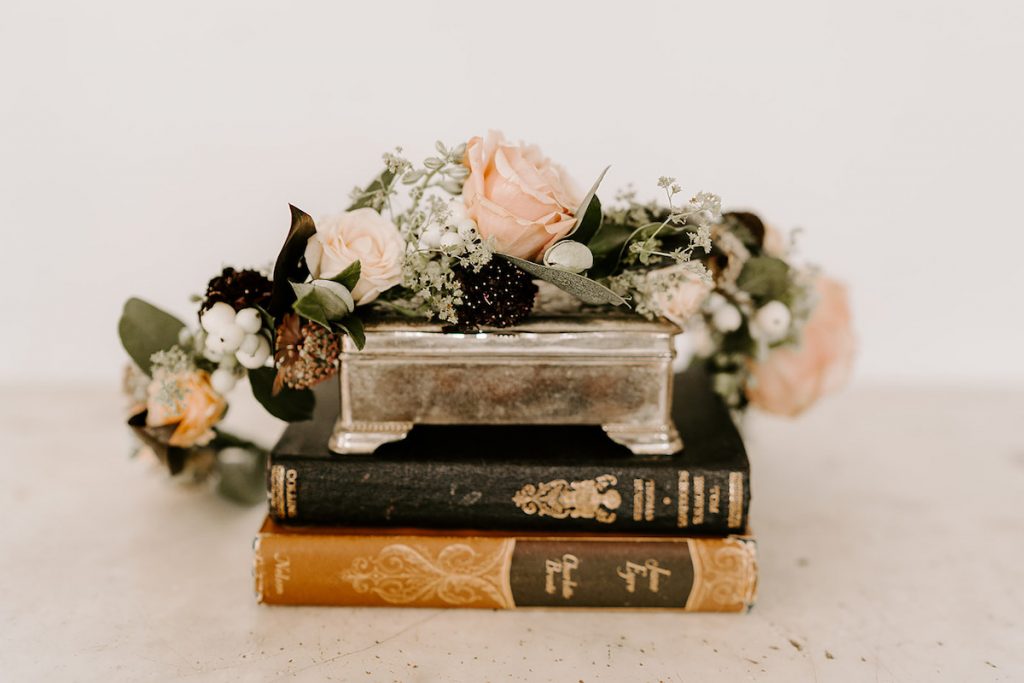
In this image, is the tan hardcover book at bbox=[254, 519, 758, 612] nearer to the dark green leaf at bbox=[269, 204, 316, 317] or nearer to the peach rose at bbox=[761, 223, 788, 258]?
the dark green leaf at bbox=[269, 204, 316, 317]

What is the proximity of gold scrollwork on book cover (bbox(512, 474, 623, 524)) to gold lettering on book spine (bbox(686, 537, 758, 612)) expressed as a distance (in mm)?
101

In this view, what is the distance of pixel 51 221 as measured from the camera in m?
1.60

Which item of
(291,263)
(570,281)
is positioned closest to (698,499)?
(570,281)

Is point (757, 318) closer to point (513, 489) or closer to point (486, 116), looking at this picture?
point (513, 489)

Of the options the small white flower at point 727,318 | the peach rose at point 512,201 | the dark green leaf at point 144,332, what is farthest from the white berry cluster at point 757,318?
the dark green leaf at point 144,332

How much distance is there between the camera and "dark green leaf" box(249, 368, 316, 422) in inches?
36.9

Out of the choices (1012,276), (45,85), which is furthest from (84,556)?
(1012,276)

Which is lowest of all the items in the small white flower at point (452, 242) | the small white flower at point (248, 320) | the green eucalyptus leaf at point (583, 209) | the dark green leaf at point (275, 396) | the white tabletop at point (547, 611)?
the white tabletop at point (547, 611)

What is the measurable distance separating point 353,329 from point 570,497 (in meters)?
0.29

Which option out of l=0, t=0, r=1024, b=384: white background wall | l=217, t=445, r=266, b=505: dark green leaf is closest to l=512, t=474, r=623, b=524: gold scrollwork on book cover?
l=217, t=445, r=266, b=505: dark green leaf

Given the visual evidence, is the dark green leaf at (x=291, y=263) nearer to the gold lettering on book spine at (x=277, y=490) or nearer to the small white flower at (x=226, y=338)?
the small white flower at (x=226, y=338)

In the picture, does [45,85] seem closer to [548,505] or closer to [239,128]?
[239,128]

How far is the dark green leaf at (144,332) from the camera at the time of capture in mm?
1017

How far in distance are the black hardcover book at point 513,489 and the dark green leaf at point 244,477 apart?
248mm
